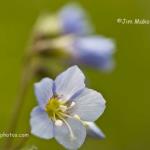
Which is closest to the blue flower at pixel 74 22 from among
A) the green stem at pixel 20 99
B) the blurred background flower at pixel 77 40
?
the blurred background flower at pixel 77 40

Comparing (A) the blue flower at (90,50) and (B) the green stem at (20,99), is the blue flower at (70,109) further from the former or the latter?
(A) the blue flower at (90,50)

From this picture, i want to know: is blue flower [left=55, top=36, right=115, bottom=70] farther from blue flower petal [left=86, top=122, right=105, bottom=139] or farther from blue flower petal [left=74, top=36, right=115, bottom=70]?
blue flower petal [left=86, top=122, right=105, bottom=139]

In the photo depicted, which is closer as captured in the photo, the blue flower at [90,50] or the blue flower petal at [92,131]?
the blue flower petal at [92,131]

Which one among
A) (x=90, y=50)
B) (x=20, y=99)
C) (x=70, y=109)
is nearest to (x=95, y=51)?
(x=90, y=50)

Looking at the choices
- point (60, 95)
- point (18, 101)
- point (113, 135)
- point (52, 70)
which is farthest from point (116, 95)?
point (60, 95)

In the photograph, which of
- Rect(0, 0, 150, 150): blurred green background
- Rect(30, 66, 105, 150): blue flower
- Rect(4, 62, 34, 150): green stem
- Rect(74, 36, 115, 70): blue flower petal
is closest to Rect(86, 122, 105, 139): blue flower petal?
Rect(30, 66, 105, 150): blue flower

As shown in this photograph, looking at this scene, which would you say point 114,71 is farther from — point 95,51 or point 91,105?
point 91,105
